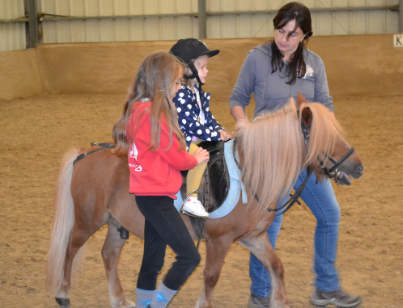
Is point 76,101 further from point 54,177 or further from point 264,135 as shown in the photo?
point 264,135

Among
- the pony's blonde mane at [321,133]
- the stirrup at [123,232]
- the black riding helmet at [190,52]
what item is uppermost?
the black riding helmet at [190,52]

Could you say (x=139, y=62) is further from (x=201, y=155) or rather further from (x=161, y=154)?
(x=161, y=154)

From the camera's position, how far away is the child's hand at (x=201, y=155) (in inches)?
113

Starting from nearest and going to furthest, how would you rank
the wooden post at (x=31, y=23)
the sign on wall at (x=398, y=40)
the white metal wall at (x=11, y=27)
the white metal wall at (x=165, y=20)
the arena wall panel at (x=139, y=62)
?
1. the sign on wall at (x=398, y=40)
2. the arena wall panel at (x=139, y=62)
3. the white metal wall at (x=165, y=20)
4. the white metal wall at (x=11, y=27)
5. the wooden post at (x=31, y=23)

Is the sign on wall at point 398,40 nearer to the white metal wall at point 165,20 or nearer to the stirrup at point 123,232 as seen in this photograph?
the white metal wall at point 165,20

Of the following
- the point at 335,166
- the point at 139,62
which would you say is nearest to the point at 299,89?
the point at 335,166

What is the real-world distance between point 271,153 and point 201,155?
0.39 m

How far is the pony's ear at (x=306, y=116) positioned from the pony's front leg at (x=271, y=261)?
2.36 ft

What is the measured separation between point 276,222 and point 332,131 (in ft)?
2.84

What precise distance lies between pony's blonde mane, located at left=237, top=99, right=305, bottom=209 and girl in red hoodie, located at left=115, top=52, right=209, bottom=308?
0.29m

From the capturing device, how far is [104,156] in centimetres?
348

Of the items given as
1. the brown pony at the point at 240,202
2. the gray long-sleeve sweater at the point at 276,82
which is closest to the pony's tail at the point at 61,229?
the brown pony at the point at 240,202

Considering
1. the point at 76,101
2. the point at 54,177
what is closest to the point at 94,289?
the point at 54,177

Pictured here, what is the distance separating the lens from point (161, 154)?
2738 millimetres
